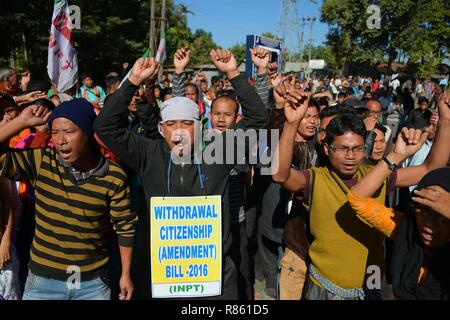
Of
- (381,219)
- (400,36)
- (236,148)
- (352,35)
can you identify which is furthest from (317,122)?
(352,35)

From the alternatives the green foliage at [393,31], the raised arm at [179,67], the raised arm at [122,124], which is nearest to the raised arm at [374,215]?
the raised arm at [122,124]

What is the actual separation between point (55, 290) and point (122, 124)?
42.5 inches

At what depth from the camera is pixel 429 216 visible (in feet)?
5.93

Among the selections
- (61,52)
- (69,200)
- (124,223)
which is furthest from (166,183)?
(61,52)

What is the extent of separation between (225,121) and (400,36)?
26.2 metres

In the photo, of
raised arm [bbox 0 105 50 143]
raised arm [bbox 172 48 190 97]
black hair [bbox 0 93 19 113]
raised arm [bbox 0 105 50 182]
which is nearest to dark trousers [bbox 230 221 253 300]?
raised arm [bbox 172 48 190 97]

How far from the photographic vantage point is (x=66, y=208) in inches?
90.9

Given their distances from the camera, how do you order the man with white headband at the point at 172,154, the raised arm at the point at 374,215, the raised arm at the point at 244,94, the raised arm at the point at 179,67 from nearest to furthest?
the raised arm at the point at 374,215, the man with white headband at the point at 172,154, the raised arm at the point at 244,94, the raised arm at the point at 179,67

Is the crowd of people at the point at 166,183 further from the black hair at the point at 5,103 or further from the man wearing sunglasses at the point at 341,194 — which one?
the black hair at the point at 5,103

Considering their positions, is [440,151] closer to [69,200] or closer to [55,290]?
[69,200]

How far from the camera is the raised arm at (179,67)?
3198mm

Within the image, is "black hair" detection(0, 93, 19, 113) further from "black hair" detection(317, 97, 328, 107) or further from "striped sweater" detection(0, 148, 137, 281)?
"black hair" detection(317, 97, 328, 107)

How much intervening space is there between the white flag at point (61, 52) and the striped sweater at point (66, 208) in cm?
317
